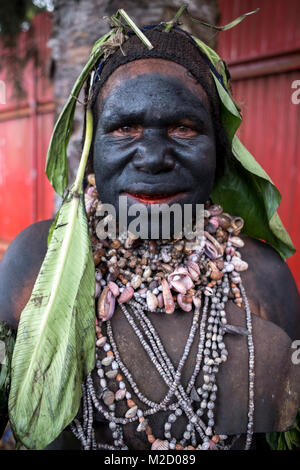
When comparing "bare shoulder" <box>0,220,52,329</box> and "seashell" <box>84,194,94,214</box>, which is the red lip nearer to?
"seashell" <box>84,194,94,214</box>

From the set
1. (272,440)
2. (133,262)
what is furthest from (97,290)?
(272,440)

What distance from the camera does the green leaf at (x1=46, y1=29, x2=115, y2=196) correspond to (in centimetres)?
146

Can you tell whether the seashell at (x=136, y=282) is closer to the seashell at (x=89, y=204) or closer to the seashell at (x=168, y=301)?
the seashell at (x=168, y=301)

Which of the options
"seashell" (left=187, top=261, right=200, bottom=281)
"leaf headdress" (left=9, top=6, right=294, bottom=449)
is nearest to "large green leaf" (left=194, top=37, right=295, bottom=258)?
"leaf headdress" (left=9, top=6, right=294, bottom=449)

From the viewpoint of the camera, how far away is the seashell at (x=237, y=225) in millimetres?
1599

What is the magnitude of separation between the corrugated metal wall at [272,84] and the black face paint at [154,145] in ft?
7.24

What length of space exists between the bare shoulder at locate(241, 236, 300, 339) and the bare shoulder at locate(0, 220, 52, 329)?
0.83m

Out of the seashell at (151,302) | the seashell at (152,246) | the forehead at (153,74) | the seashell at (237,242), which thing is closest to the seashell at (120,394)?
the seashell at (151,302)

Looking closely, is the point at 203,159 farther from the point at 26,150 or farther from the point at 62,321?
the point at 26,150

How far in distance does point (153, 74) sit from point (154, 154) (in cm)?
28

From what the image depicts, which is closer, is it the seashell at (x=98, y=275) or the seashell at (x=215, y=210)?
the seashell at (x=98, y=275)

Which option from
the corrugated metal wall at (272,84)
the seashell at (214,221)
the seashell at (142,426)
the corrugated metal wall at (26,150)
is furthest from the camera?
the corrugated metal wall at (26,150)

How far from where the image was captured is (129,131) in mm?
1339
